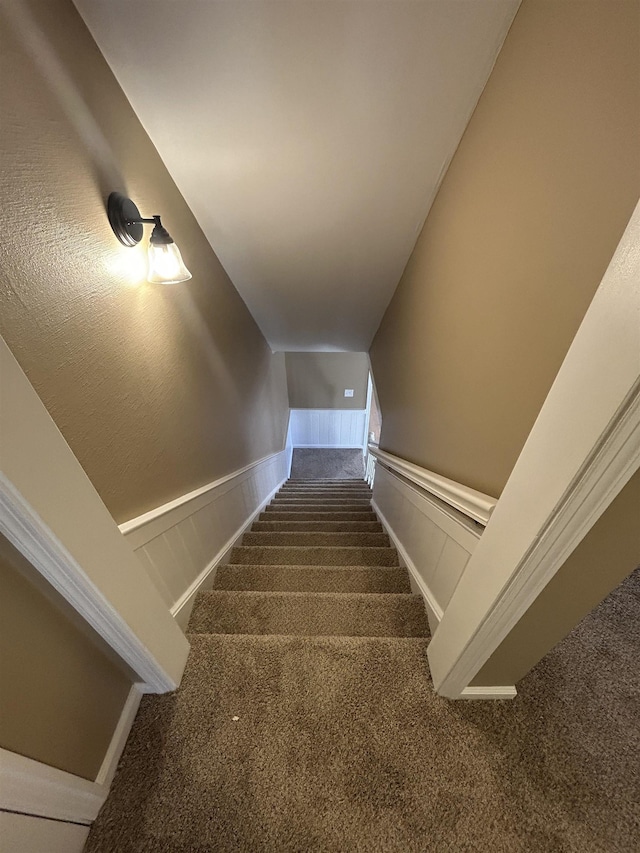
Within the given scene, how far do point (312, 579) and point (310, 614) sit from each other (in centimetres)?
31

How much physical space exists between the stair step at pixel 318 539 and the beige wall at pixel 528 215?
112 centimetres

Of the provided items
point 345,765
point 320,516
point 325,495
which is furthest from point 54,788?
point 325,495

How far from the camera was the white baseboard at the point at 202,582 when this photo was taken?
127 cm

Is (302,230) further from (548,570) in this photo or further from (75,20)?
(548,570)

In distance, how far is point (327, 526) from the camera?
2537mm

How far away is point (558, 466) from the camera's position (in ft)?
1.73

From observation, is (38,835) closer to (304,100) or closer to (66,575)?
(66,575)

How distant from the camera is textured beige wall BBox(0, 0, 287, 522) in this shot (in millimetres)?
622

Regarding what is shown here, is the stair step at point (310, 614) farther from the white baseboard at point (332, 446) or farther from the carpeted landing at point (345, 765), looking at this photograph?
the white baseboard at point (332, 446)

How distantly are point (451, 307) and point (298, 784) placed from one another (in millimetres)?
1593

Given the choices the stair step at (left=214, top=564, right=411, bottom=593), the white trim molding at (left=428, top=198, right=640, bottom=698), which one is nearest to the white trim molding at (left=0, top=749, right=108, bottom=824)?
the stair step at (left=214, top=564, right=411, bottom=593)

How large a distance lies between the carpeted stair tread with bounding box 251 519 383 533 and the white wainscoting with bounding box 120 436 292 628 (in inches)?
12.0

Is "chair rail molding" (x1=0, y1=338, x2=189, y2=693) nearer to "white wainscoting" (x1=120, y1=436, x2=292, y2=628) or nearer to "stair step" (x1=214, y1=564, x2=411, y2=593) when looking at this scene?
"white wainscoting" (x1=120, y1=436, x2=292, y2=628)

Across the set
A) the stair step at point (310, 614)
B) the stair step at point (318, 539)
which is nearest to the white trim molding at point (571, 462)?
the stair step at point (310, 614)
